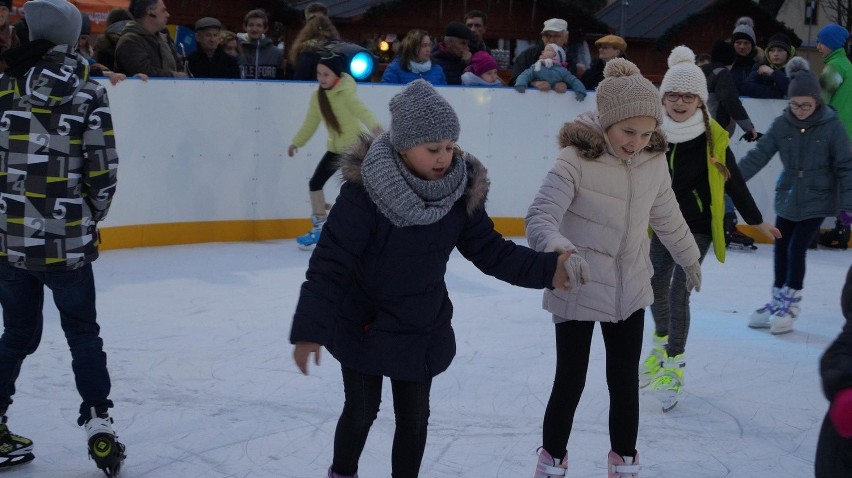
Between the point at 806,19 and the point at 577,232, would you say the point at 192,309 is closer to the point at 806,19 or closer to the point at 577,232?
the point at 577,232

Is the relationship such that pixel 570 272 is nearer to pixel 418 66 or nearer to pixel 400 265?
pixel 400 265

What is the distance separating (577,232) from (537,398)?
131cm

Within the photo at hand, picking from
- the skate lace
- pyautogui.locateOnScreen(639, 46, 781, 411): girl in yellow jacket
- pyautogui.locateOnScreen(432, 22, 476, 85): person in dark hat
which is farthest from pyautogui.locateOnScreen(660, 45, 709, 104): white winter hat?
pyautogui.locateOnScreen(432, 22, 476, 85): person in dark hat

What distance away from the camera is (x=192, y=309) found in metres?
5.82

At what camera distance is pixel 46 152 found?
3223 mm

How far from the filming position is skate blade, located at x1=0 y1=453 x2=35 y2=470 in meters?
3.46

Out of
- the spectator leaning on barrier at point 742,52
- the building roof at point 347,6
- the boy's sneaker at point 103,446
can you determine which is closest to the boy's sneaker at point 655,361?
the boy's sneaker at point 103,446

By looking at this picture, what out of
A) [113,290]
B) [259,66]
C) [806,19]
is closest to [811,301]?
[113,290]

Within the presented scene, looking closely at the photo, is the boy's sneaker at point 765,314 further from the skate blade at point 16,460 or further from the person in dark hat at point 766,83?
the skate blade at point 16,460

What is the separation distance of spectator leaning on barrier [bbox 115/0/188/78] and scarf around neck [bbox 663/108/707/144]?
4277mm

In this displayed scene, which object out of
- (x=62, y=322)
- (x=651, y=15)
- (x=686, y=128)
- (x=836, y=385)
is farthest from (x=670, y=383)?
(x=651, y=15)

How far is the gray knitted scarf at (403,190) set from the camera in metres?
2.71

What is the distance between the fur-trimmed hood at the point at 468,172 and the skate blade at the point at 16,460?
4.91 feet

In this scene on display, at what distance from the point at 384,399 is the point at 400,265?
5.45 feet
